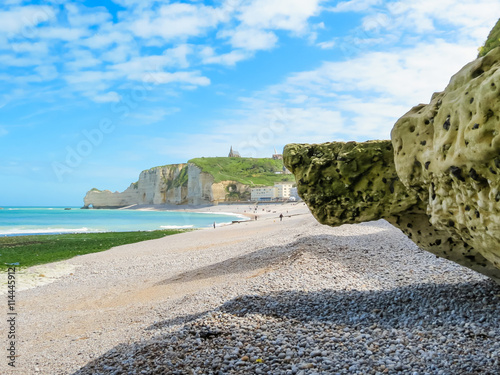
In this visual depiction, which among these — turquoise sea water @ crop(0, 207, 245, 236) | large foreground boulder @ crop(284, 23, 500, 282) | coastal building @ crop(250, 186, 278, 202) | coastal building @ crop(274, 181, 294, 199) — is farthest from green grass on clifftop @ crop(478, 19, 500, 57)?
coastal building @ crop(274, 181, 294, 199)

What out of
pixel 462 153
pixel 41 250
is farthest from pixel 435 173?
pixel 41 250

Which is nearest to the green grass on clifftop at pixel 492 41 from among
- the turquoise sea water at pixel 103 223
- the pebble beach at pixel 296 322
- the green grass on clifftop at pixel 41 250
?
the pebble beach at pixel 296 322

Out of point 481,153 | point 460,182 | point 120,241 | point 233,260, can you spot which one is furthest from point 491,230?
point 120,241

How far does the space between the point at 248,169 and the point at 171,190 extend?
35198 millimetres

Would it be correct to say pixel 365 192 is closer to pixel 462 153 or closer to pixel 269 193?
pixel 462 153

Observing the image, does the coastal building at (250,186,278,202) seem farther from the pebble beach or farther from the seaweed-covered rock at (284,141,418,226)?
the seaweed-covered rock at (284,141,418,226)

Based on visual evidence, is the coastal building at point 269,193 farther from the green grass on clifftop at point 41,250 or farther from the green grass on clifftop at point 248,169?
the green grass on clifftop at point 41,250

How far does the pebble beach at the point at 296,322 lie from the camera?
4.53 meters

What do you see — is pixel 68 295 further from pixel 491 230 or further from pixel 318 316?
pixel 491 230

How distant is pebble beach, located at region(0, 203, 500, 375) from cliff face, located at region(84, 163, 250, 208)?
94.1 metres

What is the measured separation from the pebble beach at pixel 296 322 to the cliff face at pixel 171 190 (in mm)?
94067

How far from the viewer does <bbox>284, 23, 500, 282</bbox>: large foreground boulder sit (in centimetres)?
335

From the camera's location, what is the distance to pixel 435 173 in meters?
3.96

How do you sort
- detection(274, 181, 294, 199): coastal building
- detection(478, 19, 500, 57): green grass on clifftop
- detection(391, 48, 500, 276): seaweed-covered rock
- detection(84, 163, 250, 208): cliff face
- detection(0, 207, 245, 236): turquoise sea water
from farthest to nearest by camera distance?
detection(274, 181, 294, 199): coastal building, detection(84, 163, 250, 208): cliff face, detection(0, 207, 245, 236): turquoise sea water, detection(478, 19, 500, 57): green grass on clifftop, detection(391, 48, 500, 276): seaweed-covered rock
